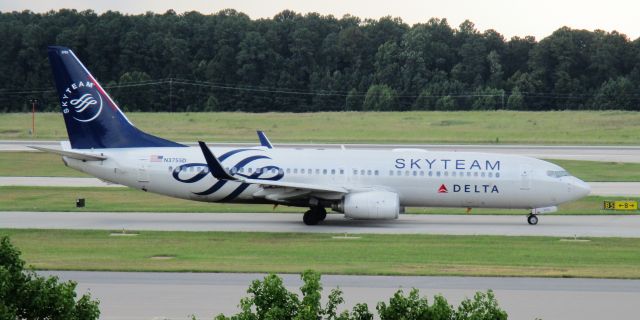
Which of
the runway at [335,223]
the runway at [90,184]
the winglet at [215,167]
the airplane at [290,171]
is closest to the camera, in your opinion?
the winglet at [215,167]

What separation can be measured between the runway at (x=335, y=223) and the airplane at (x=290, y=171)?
3.11ft

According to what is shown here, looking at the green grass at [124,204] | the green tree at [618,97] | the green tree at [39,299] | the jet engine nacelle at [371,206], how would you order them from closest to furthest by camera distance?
the green tree at [39,299], the jet engine nacelle at [371,206], the green grass at [124,204], the green tree at [618,97]

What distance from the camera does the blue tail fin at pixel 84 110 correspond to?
4056cm

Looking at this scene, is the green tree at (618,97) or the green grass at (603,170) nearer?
the green grass at (603,170)

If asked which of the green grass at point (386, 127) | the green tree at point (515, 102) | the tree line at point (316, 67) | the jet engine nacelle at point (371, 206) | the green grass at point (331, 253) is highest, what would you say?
the tree line at point (316, 67)

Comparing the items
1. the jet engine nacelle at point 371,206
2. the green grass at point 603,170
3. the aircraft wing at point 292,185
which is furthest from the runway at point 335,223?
the green grass at point 603,170

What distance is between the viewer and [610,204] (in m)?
45.7

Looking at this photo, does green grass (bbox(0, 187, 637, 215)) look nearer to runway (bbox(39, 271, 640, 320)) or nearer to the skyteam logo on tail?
the skyteam logo on tail

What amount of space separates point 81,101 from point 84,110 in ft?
1.27

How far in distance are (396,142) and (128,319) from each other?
71.7 meters

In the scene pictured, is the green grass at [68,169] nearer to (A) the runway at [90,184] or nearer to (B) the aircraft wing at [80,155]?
(A) the runway at [90,184]

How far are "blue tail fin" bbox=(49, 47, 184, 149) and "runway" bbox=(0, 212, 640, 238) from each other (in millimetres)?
3241

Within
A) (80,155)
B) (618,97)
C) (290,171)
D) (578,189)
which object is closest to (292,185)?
(290,171)

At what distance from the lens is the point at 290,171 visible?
4075cm
